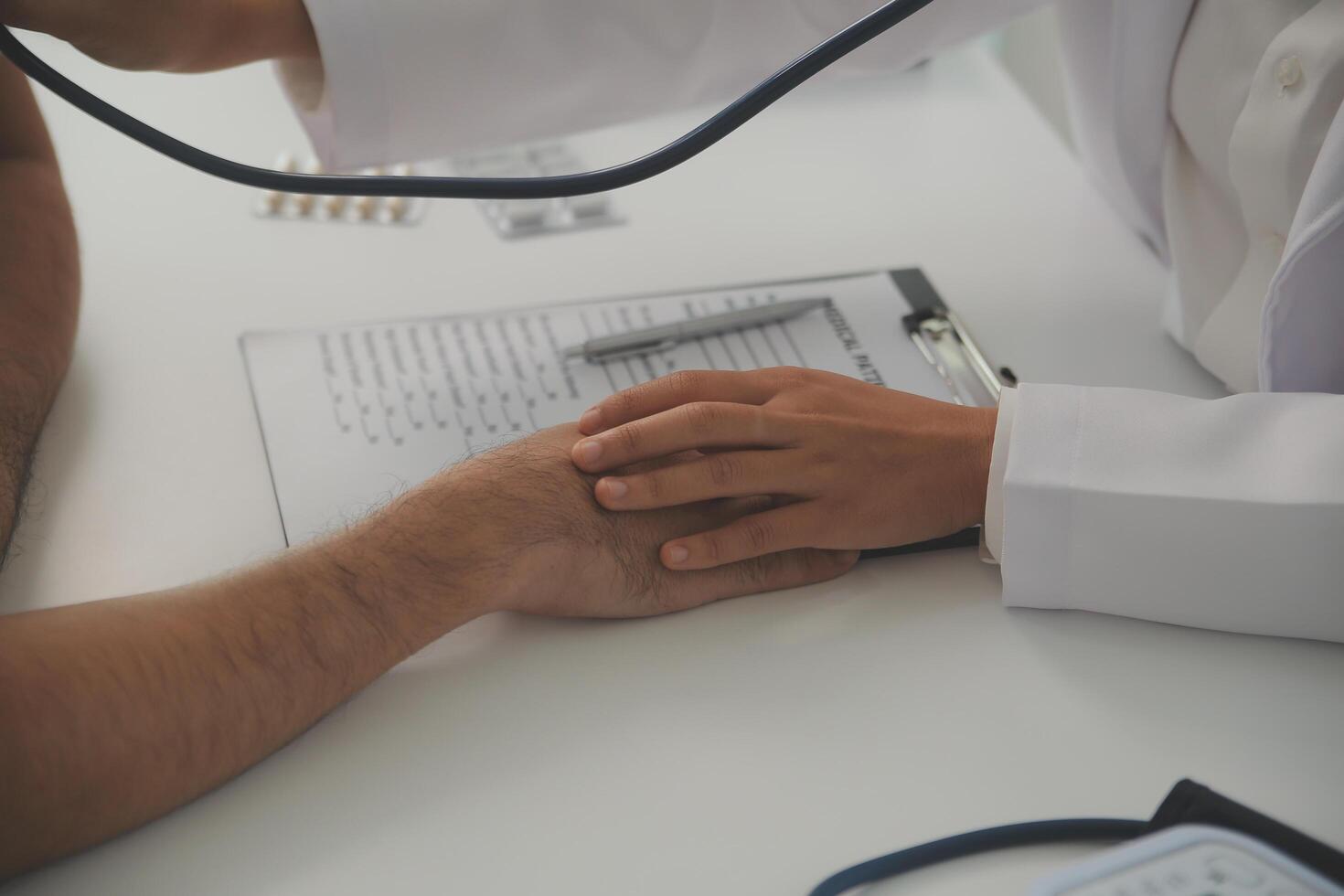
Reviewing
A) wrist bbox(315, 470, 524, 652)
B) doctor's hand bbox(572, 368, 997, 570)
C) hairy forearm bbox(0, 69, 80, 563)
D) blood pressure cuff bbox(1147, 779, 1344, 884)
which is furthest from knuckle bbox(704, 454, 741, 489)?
hairy forearm bbox(0, 69, 80, 563)

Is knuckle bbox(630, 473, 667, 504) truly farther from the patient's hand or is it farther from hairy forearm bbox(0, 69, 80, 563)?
hairy forearm bbox(0, 69, 80, 563)

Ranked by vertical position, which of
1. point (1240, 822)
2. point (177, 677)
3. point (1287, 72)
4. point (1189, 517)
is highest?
point (1287, 72)

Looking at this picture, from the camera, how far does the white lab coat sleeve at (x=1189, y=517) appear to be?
1.94 ft

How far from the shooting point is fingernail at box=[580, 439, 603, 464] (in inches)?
24.4

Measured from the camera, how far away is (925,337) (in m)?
0.80

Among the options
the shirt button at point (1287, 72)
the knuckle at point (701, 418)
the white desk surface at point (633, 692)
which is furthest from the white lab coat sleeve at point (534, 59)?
the knuckle at point (701, 418)

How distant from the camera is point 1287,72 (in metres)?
0.71

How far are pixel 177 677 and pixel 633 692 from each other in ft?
0.68

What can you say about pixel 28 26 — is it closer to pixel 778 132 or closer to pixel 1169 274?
pixel 778 132

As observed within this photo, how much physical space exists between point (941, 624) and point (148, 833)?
1.28 ft

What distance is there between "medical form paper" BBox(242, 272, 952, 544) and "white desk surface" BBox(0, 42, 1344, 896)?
3cm

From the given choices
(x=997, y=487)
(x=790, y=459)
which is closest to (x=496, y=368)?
(x=790, y=459)

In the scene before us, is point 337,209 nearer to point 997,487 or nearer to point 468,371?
point 468,371

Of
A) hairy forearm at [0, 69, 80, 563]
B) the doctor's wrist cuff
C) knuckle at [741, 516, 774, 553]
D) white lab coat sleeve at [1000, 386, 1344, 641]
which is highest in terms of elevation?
hairy forearm at [0, 69, 80, 563]
